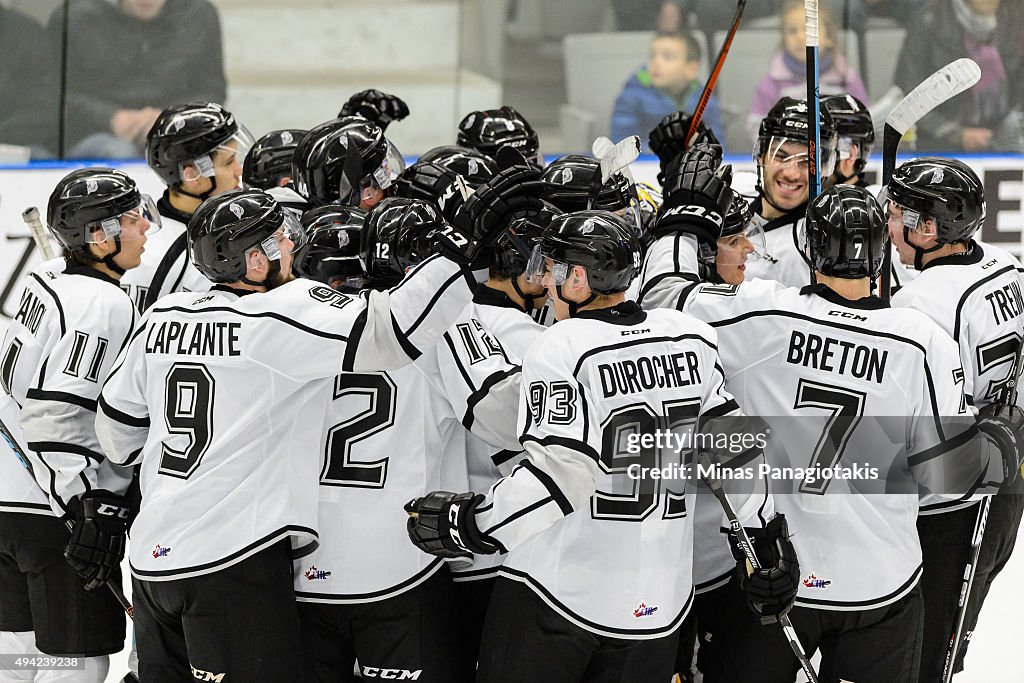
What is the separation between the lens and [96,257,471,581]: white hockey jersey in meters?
2.79

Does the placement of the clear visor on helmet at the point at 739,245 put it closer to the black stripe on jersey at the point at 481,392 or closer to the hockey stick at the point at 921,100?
the hockey stick at the point at 921,100

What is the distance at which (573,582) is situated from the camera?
2725 millimetres

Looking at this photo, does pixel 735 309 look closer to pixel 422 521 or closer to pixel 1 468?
pixel 422 521

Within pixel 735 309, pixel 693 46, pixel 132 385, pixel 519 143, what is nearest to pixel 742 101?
pixel 693 46

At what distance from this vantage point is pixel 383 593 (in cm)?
299

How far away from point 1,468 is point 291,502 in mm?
1145

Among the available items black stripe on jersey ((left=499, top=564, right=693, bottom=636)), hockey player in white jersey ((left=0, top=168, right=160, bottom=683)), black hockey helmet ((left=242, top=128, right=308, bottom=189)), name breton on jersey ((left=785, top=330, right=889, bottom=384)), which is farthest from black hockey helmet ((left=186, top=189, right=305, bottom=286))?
black hockey helmet ((left=242, top=128, right=308, bottom=189))

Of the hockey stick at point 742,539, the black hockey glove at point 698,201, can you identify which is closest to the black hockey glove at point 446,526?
the hockey stick at point 742,539

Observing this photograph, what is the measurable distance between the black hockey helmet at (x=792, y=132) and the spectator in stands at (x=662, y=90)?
2770 millimetres

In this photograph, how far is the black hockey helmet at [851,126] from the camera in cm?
402

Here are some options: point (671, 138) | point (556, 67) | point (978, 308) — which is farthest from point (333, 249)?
point (556, 67)

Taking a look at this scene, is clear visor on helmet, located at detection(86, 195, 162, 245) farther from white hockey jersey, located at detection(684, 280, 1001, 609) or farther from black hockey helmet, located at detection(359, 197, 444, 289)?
white hockey jersey, located at detection(684, 280, 1001, 609)

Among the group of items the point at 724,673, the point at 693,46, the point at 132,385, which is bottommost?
the point at 724,673

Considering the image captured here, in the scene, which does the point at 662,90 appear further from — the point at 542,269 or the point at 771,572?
the point at 771,572
